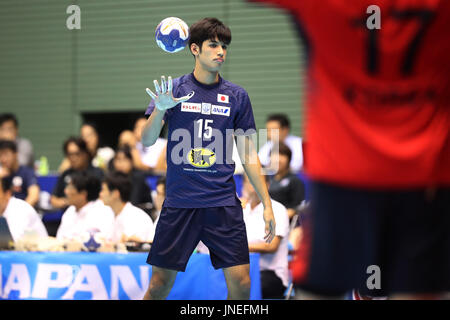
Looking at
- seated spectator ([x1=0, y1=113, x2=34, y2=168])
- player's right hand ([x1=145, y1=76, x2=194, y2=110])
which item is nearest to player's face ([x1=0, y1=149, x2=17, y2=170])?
seated spectator ([x1=0, y1=113, x2=34, y2=168])

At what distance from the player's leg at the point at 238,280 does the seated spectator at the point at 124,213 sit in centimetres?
225

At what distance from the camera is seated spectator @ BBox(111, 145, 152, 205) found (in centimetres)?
875

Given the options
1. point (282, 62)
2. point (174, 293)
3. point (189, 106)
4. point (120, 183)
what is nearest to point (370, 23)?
point (189, 106)

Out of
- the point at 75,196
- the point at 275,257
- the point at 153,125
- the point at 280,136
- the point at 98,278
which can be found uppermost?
the point at 153,125

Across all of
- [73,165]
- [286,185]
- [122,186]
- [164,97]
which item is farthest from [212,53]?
[73,165]

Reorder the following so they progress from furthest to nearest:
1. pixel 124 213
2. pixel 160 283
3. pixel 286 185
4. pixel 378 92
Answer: pixel 286 185, pixel 124 213, pixel 160 283, pixel 378 92

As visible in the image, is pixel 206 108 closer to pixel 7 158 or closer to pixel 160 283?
pixel 160 283

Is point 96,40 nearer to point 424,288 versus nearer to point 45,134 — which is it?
point 45,134

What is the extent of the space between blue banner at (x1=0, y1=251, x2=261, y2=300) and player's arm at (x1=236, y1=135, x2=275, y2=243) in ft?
4.51

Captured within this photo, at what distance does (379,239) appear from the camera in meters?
2.35

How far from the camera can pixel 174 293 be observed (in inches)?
236

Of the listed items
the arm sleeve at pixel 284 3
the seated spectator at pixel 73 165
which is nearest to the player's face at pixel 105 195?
the seated spectator at pixel 73 165

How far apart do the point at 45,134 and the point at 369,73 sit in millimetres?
13392

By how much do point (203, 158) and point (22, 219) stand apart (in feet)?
11.1
